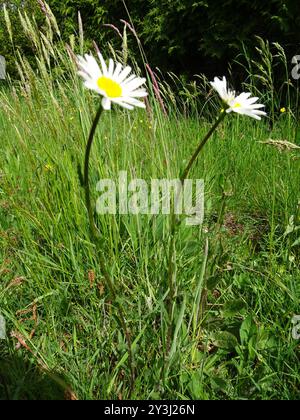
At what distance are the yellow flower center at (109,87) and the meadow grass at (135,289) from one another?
41cm

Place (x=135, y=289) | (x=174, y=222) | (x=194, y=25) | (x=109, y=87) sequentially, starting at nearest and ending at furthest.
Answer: (x=109, y=87), (x=174, y=222), (x=135, y=289), (x=194, y=25)

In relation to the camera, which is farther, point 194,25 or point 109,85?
point 194,25

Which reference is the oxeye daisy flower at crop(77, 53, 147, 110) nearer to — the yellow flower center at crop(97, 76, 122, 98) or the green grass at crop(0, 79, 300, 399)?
the yellow flower center at crop(97, 76, 122, 98)

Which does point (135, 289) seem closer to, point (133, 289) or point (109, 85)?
point (133, 289)

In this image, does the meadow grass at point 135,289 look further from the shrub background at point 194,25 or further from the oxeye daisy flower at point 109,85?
the shrub background at point 194,25

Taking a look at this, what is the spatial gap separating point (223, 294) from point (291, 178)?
67cm

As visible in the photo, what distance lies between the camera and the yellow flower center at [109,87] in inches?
26.9

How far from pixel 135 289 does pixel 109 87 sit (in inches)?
30.2

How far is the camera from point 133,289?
140 centimetres

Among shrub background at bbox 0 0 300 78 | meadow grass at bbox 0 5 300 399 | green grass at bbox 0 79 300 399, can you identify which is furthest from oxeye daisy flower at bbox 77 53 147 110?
shrub background at bbox 0 0 300 78

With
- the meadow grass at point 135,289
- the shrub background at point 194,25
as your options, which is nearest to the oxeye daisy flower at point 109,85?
the meadow grass at point 135,289

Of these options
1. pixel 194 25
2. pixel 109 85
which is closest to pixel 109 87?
pixel 109 85
